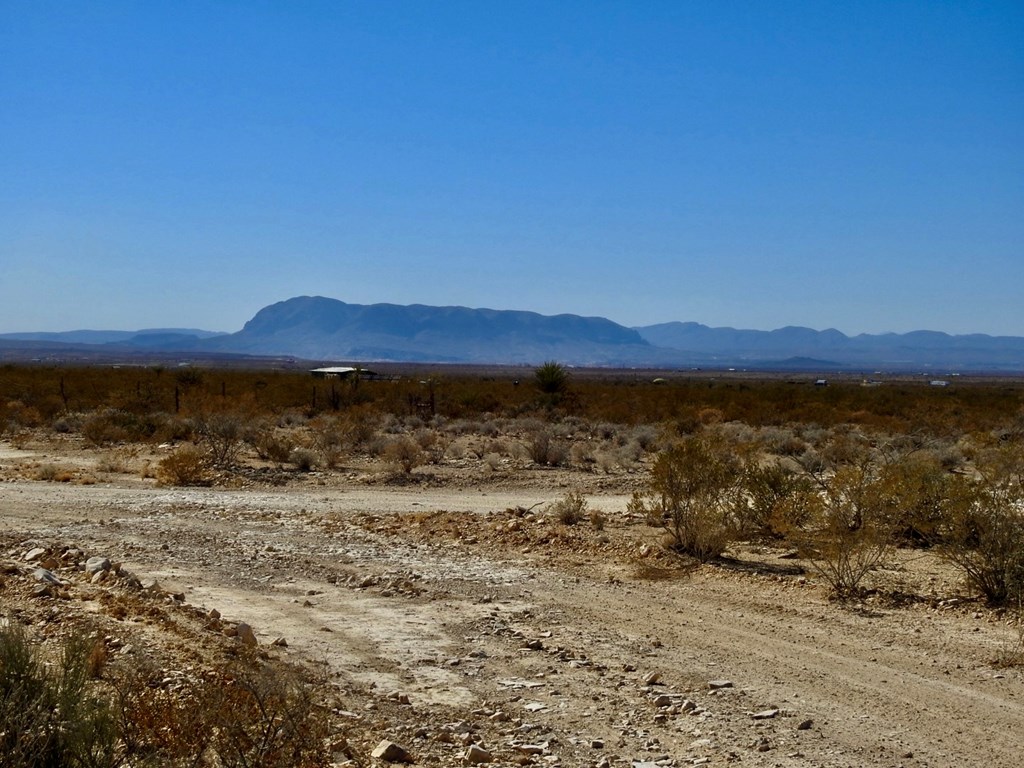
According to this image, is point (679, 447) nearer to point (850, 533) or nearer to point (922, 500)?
point (850, 533)

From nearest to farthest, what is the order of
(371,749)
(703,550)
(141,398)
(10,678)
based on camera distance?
1. (10,678)
2. (371,749)
3. (703,550)
4. (141,398)

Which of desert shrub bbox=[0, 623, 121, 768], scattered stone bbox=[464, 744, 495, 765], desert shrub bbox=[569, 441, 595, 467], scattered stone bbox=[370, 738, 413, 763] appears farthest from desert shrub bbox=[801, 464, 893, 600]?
desert shrub bbox=[569, 441, 595, 467]

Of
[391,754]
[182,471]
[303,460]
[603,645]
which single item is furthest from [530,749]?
[303,460]

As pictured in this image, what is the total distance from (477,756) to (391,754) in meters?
0.58

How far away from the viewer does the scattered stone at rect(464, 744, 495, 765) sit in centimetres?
654

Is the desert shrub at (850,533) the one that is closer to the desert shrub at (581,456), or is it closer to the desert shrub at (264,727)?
the desert shrub at (264,727)

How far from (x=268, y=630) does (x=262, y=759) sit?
4.30 meters

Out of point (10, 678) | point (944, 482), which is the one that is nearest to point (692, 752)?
point (10, 678)

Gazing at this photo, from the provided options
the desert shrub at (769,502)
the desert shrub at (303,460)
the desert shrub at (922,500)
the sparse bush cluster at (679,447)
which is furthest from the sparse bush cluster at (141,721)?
the desert shrub at (303,460)

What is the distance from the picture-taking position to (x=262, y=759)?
5484 mm

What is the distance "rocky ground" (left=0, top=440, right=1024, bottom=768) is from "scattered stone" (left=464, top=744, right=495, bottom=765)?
21 millimetres

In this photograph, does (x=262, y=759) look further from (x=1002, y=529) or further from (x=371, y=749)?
(x=1002, y=529)

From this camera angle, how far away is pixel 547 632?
988 cm

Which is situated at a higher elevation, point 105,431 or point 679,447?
point 679,447
